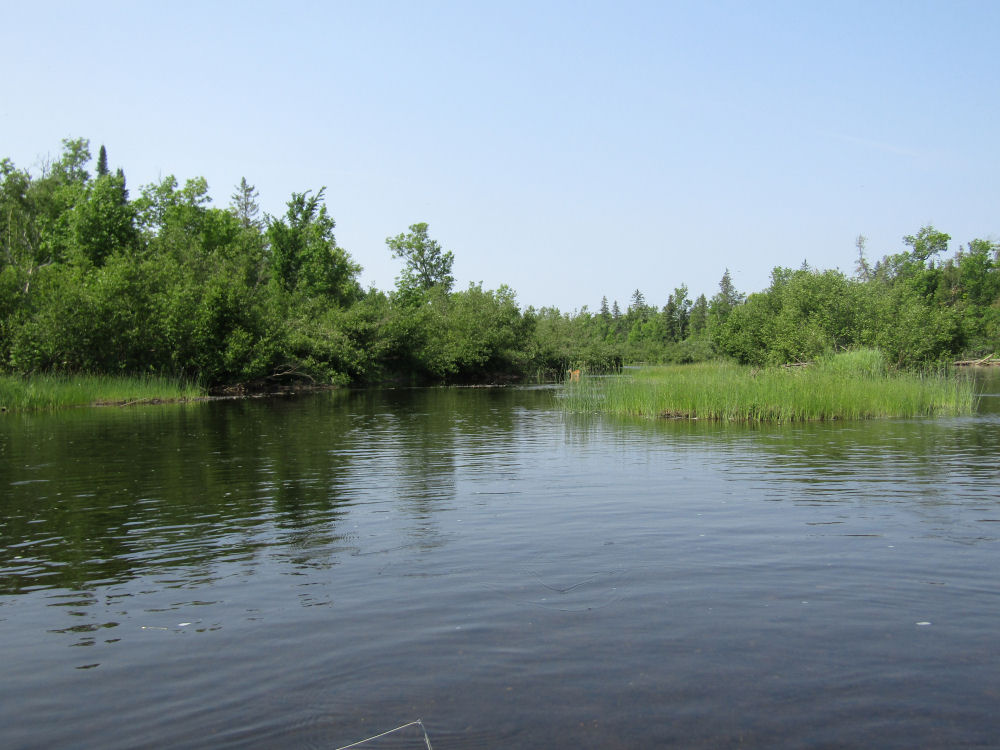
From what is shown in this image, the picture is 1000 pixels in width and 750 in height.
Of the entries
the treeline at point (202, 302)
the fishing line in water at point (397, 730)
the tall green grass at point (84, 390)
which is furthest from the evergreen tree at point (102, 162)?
the fishing line in water at point (397, 730)

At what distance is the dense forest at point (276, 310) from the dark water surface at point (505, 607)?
30.6 metres

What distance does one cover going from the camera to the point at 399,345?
64.0 metres

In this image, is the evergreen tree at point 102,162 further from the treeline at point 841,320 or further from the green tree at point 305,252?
the treeline at point 841,320

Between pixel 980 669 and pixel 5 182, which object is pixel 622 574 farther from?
pixel 5 182

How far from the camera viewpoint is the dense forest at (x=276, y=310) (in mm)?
42250

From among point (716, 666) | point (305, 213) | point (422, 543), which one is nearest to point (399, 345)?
point (305, 213)

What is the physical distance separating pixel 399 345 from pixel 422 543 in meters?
55.3

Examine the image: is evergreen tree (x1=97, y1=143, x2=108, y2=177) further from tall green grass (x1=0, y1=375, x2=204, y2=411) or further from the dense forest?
tall green grass (x1=0, y1=375, x2=204, y2=411)

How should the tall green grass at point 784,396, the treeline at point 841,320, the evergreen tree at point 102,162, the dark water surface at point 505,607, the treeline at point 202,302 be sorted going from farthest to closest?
the evergreen tree at point 102,162
the treeline at point 841,320
the treeline at point 202,302
the tall green grass at point 784,396
the dark water surface at point 505,607

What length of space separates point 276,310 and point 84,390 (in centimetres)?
1911

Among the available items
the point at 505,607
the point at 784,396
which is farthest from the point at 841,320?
the point at 505,607

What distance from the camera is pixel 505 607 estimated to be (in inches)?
269

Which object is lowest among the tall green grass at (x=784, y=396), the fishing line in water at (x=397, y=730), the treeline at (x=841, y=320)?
the fishing line in water at (x=397, y=730)

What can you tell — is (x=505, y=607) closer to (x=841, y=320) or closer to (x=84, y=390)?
(x=84, y=390)
